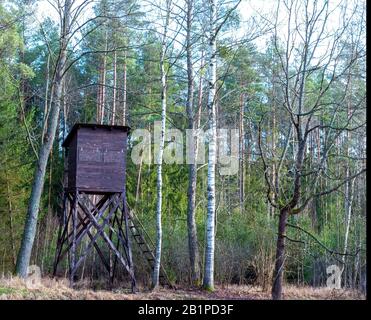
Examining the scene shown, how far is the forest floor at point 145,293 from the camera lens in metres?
10.4

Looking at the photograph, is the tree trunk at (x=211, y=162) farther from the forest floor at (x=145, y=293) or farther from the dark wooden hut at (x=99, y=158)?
the dark wooden hut at (x=99, y=158)

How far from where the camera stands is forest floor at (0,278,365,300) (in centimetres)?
1038

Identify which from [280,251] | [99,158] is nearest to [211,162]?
[99,158]

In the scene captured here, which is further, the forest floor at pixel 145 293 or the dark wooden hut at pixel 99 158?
the dark wooden hut at pixel 99 158

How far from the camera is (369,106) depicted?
6.75m

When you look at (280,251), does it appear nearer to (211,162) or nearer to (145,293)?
(211,162)

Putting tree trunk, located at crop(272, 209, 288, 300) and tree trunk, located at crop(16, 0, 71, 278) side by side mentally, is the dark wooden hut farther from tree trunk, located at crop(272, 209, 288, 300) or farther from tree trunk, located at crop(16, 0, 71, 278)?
tree trunk, located at crop(272, 209, 288, 300)

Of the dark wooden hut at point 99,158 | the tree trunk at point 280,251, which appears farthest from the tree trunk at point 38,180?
the tree trunk at point 280,251

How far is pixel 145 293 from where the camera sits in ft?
44.9

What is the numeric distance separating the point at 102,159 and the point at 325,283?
9.28 m

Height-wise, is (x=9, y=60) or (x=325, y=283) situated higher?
(x=9, y=60)

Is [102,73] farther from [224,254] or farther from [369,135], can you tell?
[369,135]
